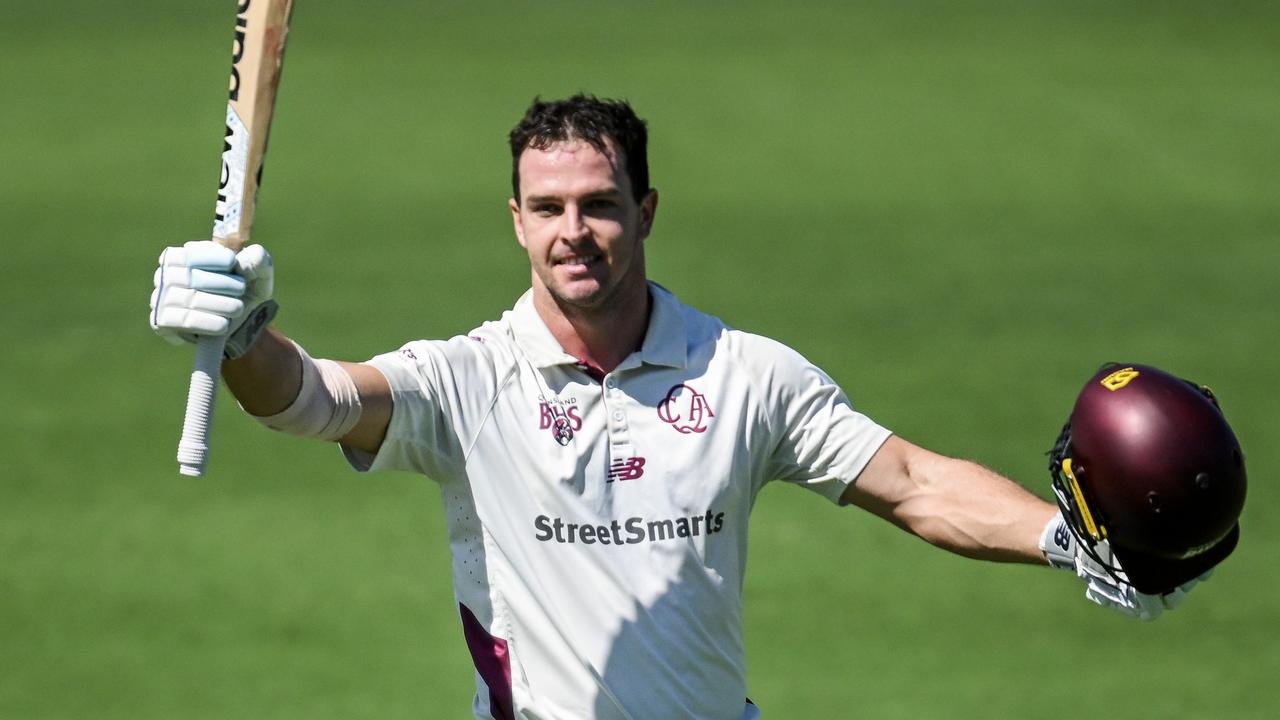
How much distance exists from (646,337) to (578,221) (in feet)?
1.48

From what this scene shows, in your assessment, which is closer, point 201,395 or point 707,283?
point 201,395

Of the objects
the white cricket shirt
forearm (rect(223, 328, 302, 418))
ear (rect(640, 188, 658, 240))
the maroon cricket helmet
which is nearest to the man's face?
ear (rect(640, 188, 658, 240))

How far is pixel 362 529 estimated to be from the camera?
11195 millimetres

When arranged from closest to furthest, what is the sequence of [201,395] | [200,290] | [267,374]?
[200,290]
[201,395]
[267,374]

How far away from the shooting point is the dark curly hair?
5.51 m

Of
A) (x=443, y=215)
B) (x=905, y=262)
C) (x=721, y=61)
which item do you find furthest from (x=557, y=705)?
(x=721, y=61)

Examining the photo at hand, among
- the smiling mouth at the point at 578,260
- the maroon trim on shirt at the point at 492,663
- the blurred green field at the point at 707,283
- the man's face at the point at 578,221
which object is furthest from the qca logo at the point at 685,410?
the blurred green field at the point at 707,283

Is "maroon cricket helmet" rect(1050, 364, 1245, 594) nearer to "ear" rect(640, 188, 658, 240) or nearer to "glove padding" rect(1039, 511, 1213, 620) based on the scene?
"glove padding" rect(1039, 511, 1213, 620)

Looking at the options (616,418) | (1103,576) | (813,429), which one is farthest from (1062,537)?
(616,418)

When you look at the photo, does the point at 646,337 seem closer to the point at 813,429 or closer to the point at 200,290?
the point at 813,429

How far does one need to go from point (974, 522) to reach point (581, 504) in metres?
1.14

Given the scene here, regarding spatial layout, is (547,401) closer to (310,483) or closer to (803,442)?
(803,442)

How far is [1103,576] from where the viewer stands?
16.7 feet

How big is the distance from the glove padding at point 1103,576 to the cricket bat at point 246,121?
7.58ft
